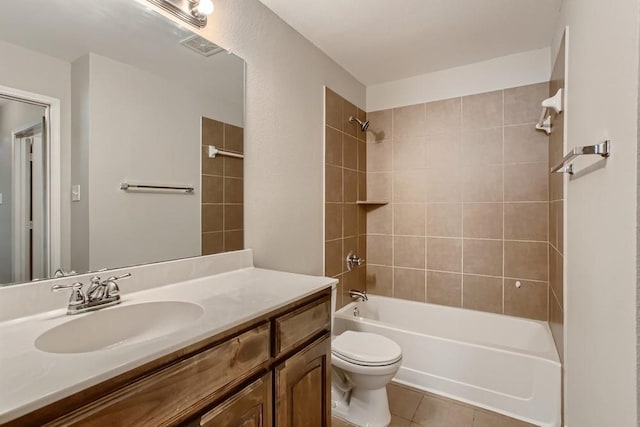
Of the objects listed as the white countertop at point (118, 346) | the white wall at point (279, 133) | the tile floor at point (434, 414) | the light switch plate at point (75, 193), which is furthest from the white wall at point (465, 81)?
the light switch plate at point (75, 193)

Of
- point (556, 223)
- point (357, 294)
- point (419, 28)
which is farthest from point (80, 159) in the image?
point (556, 223)

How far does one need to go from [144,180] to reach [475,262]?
7.98 ft

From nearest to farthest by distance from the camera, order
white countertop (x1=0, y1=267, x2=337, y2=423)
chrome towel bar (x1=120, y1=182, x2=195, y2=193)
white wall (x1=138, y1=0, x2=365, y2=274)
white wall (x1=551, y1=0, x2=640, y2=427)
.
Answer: white countertop (x1=0, y1=267, x2=337, y2=423)
white wall (x1=551, y1=0, x2=640, y2=427)
chrome towel bar (x1=120, y1=182, x2=195, y2=193)
white wall (x1=138, y1=0, x2=365, y2=274)

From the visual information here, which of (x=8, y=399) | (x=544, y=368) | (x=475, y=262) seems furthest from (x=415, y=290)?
(x=8, y=399)

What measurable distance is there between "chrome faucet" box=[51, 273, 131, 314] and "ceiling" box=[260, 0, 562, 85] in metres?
1.67

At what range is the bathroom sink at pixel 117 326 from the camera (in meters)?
0.87

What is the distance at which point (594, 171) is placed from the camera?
40.8 inches

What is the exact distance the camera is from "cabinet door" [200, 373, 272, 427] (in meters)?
0.83

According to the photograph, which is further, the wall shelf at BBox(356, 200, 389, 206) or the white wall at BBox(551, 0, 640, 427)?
the wall shelf at BBox(356, 200, 389, 206)

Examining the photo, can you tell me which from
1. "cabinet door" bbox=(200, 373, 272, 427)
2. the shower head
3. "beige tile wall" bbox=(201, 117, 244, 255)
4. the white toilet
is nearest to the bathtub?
the white toilet

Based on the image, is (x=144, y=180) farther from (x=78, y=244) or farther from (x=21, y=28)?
(x=21, y=28)

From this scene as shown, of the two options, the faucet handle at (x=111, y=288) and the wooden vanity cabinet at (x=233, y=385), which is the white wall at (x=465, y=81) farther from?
the faucet handle at (x=111, y=288)

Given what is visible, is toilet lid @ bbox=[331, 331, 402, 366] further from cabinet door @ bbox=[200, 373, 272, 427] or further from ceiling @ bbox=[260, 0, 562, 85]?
ceiling @ bbox=[260, 0, 562, 85]

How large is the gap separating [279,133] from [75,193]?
111 centimetres
